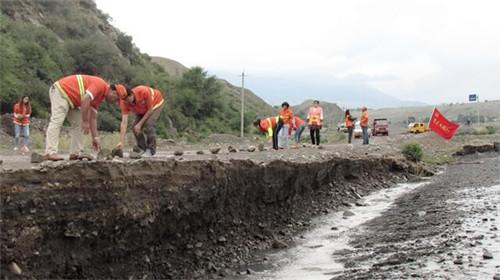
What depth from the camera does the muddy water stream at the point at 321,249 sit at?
8359 mm

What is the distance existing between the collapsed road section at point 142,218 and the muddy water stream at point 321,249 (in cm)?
41

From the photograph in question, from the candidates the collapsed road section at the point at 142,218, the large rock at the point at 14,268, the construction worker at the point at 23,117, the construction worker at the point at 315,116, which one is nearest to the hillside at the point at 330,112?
the construction worker at the point at 315,116

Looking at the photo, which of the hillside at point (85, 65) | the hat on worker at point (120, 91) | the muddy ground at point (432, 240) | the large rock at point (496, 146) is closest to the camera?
the muddy ground at point (432, 240)

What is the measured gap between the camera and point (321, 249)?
9.93 m

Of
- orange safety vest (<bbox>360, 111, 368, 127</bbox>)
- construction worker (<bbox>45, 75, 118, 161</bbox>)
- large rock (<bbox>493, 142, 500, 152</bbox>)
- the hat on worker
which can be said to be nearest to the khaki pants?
construction worker (<bbox>45, 75, 118, 161</bbox>)

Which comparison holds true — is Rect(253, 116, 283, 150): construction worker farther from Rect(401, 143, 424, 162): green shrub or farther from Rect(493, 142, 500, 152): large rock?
Rect(493, 142, 500, 152): large rock

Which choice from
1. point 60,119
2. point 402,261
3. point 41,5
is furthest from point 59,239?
point 41,5

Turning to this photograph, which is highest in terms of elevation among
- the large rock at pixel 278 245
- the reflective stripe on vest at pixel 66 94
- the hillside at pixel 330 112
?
the hillside at pixel 330 112

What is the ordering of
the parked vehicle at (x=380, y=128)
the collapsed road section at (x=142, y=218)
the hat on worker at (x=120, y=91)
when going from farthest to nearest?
the parked vehicle at (x=380, y=128)
the hat on worker at (x=120, y=91)
the collapsed road section at (x=142, y=218)

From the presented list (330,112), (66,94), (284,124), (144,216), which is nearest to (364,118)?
(284,124)

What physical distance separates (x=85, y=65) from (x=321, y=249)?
36.2m

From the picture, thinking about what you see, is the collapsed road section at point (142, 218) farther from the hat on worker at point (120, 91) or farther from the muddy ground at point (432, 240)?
the hat on worker at point (120, 91)

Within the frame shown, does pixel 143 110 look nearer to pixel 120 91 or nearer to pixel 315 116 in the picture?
pixel 120 91

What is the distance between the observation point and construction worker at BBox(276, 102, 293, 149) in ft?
57.4
